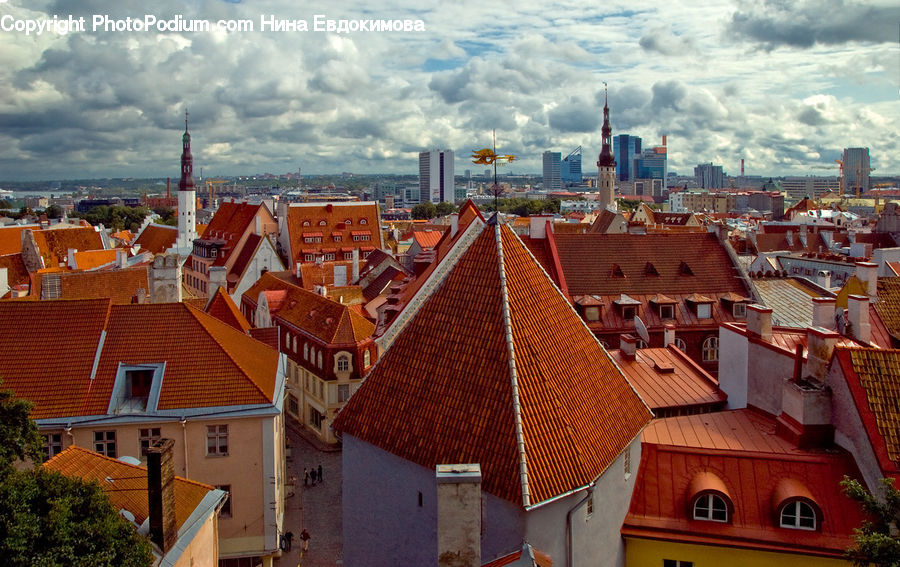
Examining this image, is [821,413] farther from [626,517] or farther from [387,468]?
[387,468]

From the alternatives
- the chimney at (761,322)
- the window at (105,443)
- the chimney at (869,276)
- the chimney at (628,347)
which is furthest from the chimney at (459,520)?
the chimney at (869,276)

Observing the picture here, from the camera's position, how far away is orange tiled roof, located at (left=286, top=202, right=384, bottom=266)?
258 ft

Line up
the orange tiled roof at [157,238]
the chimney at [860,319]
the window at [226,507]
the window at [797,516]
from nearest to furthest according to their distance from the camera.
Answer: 1. the window at [797,516]
2. the window at [226,507]
3. the chimney at [860,319]
4. the orange tiled roof at [157,238]

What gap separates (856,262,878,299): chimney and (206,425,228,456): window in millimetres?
Answer: 25972

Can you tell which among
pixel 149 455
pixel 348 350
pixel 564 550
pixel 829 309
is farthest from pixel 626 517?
pixel 348 350

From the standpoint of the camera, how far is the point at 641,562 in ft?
60.9

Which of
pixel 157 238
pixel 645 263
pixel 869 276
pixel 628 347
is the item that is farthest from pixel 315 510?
pixel 157 238

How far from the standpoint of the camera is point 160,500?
57.2ft

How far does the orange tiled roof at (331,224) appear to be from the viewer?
7862 centimetres

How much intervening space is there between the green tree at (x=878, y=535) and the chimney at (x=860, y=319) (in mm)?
13686

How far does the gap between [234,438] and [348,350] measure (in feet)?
48.5

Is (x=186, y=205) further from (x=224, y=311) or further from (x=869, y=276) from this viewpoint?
(x=869, y=276)

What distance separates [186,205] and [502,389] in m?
91.9

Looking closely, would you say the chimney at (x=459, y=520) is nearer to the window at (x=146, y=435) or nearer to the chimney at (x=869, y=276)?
the window at (x=146, y=435)
